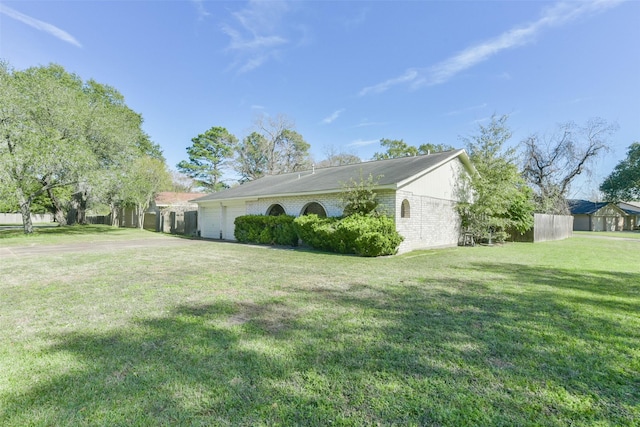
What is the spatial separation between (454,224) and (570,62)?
9.48 metres

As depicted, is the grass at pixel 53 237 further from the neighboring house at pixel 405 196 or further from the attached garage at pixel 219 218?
the neighboring house at pixel 405 196

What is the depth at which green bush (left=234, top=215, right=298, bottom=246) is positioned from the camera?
13.6 m

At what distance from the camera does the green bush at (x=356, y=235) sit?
1014 cm

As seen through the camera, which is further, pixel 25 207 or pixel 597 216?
pixel 597 216

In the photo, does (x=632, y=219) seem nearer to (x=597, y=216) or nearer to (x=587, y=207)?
(x=587, y=207)

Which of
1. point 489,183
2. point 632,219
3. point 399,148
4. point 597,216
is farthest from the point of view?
point 632,219

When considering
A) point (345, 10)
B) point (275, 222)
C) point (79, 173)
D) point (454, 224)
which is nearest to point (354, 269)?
point (275, 222)

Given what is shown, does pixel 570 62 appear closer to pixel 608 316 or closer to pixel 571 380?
pixel 608 316

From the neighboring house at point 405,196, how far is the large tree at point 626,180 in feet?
129

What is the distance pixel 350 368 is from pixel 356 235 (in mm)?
7786

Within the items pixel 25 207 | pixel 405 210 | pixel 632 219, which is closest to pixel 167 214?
pixel 25 207

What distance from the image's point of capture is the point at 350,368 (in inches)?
105

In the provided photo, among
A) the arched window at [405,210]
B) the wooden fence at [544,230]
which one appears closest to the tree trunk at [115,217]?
the arched window at [405,210]

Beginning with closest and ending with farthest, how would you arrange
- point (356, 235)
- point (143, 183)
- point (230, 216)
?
point (356, 235), point (230, 216), point (143, 183)
